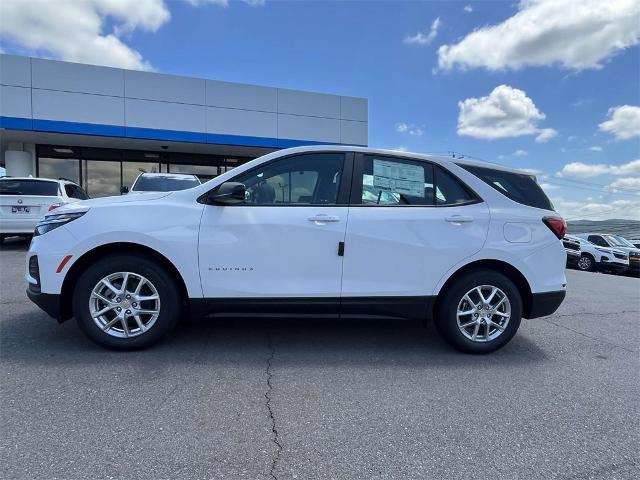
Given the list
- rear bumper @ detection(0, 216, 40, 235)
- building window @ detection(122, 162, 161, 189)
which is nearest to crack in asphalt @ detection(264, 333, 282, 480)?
rear bumper @ detection(0, 216, 40, 235)

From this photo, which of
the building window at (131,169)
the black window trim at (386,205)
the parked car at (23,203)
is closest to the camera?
the black window trim at (386,205)

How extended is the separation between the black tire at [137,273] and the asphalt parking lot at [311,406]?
140mm

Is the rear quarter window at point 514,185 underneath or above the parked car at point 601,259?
above

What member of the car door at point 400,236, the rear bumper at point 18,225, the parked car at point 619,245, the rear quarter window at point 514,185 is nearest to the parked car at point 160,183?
the rear bumper at point 18,225

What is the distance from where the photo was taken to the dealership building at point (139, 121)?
1462cm

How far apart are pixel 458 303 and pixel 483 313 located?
0.25 meters

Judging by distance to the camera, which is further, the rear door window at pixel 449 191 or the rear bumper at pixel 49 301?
the rear door window at pixel 449 191

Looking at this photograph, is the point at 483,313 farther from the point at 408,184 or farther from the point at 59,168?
the point at 59,168

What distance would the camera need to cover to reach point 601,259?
679 inches

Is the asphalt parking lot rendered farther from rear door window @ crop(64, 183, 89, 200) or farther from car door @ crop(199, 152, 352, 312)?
rear door window @ crop(64, 183, 89, 200)

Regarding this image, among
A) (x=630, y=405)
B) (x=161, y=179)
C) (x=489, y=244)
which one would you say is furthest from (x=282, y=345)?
(x=161, y=179)

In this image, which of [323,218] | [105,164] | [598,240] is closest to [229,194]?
[323,218]

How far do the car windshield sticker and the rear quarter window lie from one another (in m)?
0.45

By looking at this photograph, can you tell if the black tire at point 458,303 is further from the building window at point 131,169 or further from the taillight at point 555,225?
the building window at point 131,169
